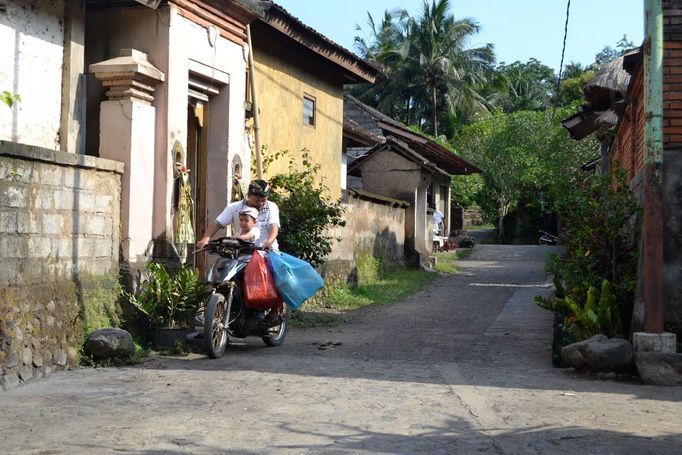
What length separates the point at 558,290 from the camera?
10141mm

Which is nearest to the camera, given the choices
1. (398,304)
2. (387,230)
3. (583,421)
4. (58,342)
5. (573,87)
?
(583,421)

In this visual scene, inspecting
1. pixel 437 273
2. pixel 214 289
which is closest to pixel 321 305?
pixel 214 289

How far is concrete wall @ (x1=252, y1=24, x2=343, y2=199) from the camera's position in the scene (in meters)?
13.8

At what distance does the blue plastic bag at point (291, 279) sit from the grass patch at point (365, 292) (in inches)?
105

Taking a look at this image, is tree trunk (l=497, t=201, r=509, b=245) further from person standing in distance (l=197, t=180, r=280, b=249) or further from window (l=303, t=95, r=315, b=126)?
person standing in distance (l=197, t=180, r=280, b=249)

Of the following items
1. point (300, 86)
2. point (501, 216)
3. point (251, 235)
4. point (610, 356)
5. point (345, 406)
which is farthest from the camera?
point (501, 216)

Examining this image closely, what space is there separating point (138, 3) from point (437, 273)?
14404 millimetres

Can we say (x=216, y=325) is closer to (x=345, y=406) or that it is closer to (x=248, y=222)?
(x=248, y=222)

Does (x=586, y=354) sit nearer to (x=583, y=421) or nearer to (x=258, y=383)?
(x=583, y=421)

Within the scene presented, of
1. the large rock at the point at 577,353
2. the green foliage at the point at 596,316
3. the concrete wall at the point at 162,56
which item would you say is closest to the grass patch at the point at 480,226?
the concrete wall at the point at 162,56

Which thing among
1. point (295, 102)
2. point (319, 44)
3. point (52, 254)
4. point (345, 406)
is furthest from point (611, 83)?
point (52, 254)

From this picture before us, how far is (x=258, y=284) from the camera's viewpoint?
872 cm

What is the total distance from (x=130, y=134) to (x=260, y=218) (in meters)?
1.63

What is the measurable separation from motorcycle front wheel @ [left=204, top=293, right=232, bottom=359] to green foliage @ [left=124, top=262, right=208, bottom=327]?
500 millimetres
